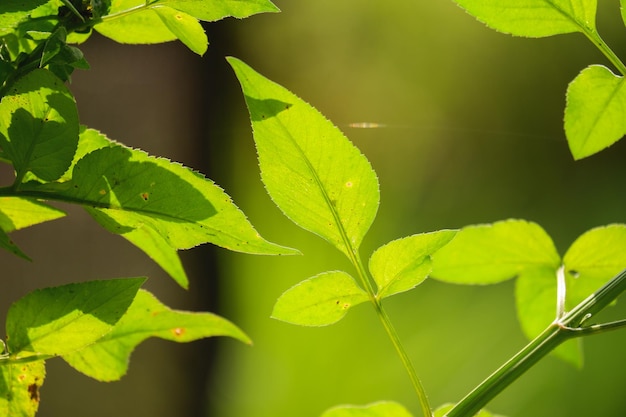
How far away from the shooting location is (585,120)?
30 centimetres

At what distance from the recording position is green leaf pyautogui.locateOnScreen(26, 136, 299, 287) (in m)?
0.22

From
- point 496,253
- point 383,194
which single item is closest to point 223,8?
point 496,253

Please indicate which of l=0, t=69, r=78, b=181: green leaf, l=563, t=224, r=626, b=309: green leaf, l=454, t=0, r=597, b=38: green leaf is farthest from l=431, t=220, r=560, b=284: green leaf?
l=0, t=69, r=78, b=181: green leaf

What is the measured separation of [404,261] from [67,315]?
13 cm

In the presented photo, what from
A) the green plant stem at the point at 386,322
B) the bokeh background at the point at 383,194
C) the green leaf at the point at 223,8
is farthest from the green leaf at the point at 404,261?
the bokeh background at the point at 383,194

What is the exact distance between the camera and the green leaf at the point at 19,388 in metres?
0.25

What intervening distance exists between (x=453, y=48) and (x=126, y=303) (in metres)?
2.43

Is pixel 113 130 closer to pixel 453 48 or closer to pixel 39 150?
pixel 453 48

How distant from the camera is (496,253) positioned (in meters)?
0.39

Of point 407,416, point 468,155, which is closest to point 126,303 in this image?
point 407,416

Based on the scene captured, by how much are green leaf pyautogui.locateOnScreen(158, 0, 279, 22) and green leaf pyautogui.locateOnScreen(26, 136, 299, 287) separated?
55 millimetres

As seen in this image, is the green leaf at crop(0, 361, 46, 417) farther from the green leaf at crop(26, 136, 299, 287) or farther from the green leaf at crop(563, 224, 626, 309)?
the green leaf at crop(563, 224, 626, 309)

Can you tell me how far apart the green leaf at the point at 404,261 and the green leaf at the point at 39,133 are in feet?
0.42

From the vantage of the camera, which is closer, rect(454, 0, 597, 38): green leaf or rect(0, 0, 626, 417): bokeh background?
rect(454, 0, 597, 38): green leaf
